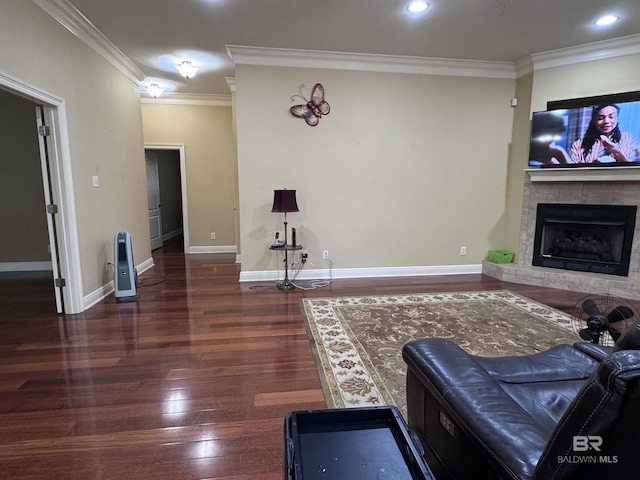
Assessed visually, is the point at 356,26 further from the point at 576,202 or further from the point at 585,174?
the point at 576,202

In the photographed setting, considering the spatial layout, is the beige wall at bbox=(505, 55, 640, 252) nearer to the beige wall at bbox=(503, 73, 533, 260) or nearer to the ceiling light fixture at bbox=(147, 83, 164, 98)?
the beige wall at bbox=(503, 73, 533, 260)

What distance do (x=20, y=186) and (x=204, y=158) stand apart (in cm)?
283

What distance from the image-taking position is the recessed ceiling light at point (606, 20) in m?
3.35

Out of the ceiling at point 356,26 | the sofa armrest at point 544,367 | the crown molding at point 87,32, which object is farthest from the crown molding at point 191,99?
the sofa armrest at point 544,367

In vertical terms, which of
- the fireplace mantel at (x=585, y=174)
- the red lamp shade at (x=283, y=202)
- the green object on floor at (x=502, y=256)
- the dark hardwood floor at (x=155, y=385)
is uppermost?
the fireplace mantel at (x=585, y=174)

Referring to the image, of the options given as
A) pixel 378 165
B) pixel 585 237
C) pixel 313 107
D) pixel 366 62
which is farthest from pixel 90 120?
pixel 585 237

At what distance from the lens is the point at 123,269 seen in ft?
12.4

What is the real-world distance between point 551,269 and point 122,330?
509cm

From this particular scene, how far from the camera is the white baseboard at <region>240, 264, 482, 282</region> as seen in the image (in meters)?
4.60

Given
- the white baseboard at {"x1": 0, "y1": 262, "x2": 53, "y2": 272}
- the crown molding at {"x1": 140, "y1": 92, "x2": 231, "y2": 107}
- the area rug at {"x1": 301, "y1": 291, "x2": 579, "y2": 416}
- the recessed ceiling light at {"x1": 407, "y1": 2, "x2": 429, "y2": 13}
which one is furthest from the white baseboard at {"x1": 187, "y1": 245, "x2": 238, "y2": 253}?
the recessed ceiling light at {"x1": 407, "y1": 2, "x2": 429, "y2": 13}

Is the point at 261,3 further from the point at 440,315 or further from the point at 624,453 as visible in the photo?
the point at 624,453

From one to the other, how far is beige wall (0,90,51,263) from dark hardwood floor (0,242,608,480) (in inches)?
62.6

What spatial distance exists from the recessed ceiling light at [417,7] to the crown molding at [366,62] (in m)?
1.14

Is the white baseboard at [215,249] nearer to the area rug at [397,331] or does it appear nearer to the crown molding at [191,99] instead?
the crown molding at [191,99]
